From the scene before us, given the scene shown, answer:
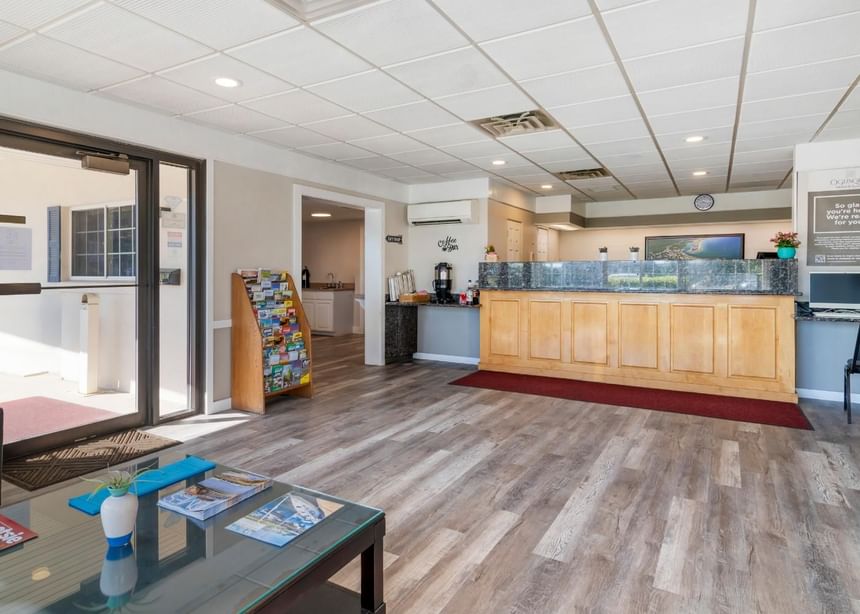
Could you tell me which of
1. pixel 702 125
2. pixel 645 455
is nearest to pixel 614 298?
pixel 702 125

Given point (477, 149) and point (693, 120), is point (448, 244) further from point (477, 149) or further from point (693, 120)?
point (693, 120)

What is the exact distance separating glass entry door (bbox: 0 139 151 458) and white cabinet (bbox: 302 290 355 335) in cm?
636

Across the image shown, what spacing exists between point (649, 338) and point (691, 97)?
9.24ft

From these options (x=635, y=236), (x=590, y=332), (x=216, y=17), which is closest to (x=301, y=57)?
(x=216, y=17)

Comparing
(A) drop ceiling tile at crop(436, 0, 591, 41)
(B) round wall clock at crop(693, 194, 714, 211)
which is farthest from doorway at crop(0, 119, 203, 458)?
(B) round wall clock at crop(693, 194, 714, 211)

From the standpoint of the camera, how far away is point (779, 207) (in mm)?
8359

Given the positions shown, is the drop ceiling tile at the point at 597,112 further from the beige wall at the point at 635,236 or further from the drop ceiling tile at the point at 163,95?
the beige wall at the point at 635,236

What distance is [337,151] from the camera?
226 inches

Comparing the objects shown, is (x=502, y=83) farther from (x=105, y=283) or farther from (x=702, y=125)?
(x=105, y=283)

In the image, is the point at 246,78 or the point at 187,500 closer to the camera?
the point at 187,500

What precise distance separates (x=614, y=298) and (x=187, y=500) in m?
5.29

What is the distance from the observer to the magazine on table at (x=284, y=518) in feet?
5.47

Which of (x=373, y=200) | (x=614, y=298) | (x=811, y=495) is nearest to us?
(x=811, y=495)

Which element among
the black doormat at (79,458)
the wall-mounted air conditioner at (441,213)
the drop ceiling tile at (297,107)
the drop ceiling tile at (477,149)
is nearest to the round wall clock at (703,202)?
the wall-mounted air conditioner at (441,213)
